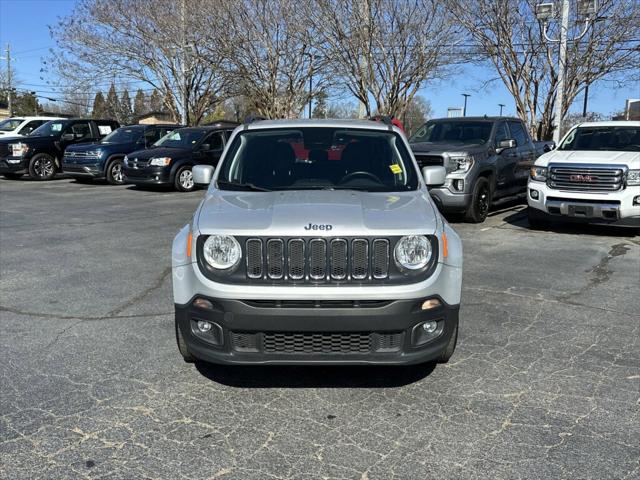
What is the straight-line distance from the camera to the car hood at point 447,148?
10253 mm

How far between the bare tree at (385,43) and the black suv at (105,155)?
6931 millimetres

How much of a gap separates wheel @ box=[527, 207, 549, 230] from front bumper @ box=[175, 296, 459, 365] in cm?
698

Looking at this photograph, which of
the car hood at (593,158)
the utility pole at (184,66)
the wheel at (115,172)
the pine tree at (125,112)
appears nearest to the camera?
the car hood at (593,158)

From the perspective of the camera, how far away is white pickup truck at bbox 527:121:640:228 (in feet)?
29.6

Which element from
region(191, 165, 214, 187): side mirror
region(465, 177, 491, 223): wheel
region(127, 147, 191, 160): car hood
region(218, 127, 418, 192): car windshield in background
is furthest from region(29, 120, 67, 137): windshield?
region(218, 127, 418, 192): car windshield in background

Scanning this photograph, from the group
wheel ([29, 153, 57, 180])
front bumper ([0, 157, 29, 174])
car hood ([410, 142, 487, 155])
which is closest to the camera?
car hood ([410, 142, 487, 155])

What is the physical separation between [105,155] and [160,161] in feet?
9.26

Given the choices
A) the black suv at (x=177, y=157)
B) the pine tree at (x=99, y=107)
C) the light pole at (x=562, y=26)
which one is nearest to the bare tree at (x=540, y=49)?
the light pole at (x=562, y=26)

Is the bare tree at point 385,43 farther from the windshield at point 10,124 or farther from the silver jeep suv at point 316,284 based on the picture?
the silver jeep suv at point 316,284

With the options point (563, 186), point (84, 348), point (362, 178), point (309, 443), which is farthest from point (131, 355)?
point (563, 186)

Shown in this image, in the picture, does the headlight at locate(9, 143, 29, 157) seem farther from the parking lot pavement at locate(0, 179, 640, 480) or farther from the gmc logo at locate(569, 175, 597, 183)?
the gmc logo at locate(569, 175, 597, 183)

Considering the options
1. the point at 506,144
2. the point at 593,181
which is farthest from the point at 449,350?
the point at 506,144

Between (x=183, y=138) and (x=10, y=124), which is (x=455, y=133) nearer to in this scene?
(x=183, y=138)

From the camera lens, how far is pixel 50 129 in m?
19.1
